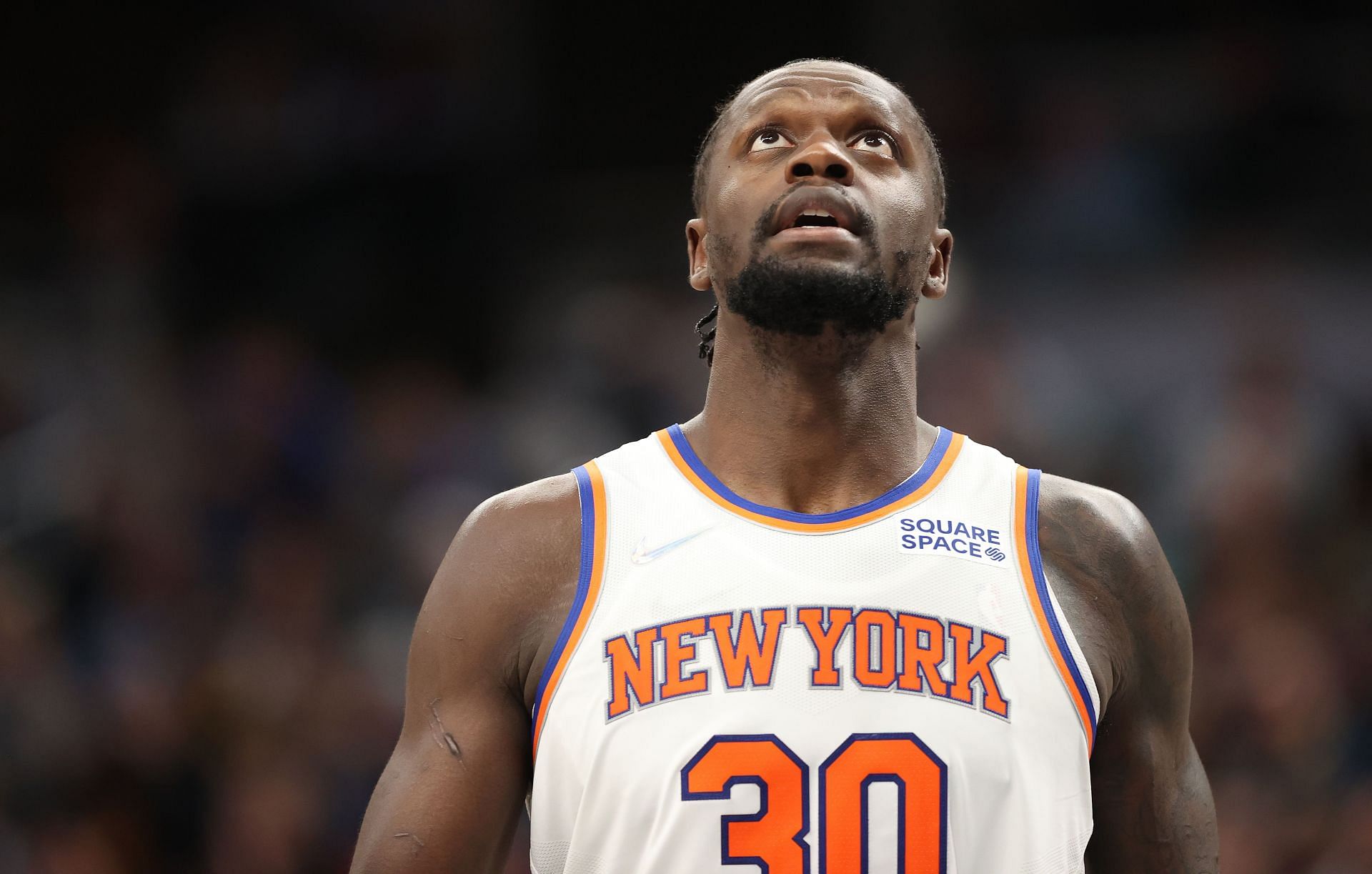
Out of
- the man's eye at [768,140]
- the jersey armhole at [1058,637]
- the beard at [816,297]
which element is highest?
the man's eye at [768,140]

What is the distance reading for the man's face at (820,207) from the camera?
2.93 m

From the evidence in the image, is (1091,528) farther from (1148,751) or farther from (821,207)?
(821,207)

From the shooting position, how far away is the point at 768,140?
10.3 feet

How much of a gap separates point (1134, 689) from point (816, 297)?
96cm

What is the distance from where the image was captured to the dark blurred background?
6.48m

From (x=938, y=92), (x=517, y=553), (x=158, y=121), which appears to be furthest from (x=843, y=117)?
(x=158, y=121)

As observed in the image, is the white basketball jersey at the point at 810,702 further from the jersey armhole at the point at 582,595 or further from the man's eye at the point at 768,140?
the man's eye at the point at 768,140

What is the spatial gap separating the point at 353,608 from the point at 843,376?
4.57 metres

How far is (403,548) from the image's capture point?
A: 7324mm

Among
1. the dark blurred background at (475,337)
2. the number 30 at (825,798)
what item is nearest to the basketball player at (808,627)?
the number 30 at (825,798)

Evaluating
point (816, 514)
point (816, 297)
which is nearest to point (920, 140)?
point (816, 297)

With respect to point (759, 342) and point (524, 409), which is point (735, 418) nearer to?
point (759, 342)

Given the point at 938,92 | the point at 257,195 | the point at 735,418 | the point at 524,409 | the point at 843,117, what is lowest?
the point at 735,418

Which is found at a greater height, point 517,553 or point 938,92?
point 938,92
